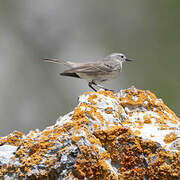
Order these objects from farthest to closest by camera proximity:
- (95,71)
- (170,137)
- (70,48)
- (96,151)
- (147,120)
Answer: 1. (70,48)
2. (95,71)
3. (147,120)
4. (170,137)
5. (96,151)

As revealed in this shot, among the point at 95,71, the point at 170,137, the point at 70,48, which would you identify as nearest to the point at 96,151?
the point at 170,137

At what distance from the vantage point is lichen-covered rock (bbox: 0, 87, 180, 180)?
4555 mm

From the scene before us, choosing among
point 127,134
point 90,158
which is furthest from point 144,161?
point 90,158

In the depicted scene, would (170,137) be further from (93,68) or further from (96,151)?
(93,68)

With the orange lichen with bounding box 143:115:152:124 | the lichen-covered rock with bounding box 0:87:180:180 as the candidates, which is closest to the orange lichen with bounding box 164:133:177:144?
the lichen-covered rock with bounding box 0:87:180:180

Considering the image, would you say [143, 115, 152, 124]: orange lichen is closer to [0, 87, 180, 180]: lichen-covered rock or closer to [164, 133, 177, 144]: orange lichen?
[0, 87, 180, 180]: lichen-covered rock

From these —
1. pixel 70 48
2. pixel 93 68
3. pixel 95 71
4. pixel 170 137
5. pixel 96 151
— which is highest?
pixel 70 48

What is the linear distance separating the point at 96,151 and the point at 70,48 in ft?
59.4

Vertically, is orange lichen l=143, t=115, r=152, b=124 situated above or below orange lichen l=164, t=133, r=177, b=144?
above

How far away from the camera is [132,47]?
2412cm

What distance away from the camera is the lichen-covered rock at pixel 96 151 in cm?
455

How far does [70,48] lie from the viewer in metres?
22.5

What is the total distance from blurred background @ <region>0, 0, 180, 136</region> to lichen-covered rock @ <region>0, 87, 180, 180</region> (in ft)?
42.5

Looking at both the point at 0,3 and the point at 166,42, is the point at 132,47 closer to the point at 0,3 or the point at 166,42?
the point at 166,42
